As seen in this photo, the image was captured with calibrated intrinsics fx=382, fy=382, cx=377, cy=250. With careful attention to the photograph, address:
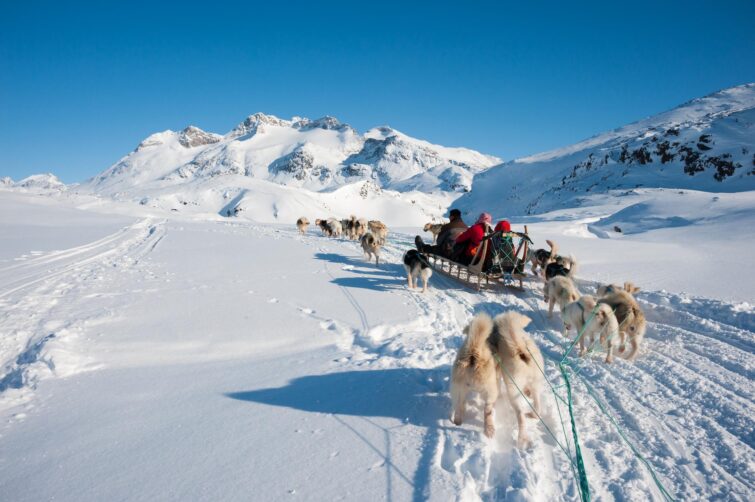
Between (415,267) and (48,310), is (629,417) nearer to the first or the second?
(415,267)

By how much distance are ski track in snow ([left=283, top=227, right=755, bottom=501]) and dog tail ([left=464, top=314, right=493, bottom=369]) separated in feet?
1.82

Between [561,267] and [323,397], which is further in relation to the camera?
[561,267]

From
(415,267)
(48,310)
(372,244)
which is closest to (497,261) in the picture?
(415,267)

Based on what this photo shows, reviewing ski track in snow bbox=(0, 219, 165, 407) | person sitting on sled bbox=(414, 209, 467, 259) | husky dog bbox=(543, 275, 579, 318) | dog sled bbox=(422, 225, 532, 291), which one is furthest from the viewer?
person sitting on sled bbox=(414, 209, 467, 259)

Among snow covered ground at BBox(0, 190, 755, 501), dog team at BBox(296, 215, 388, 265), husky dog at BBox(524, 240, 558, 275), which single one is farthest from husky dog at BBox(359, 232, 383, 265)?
husky dog at BBox(524, 240, 558, 275)

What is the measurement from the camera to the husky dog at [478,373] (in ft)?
9.39

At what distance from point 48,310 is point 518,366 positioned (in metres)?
6.46

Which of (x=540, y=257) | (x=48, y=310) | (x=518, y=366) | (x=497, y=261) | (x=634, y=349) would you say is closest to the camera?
(x=518, y=366)

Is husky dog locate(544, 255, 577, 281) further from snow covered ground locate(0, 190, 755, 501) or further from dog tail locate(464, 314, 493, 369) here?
dog tail locate(464, 314, 493, 369)

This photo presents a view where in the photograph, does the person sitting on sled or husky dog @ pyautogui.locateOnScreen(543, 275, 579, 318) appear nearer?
husky dog @ pyautogui.locateOnScreen(543, 275, 579, 318)

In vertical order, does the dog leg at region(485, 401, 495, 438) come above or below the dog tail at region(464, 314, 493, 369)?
below

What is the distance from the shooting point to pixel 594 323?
4.31m

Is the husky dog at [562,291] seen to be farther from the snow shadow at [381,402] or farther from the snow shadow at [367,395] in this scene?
the snow shadow at [367,395]

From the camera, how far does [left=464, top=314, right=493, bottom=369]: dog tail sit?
113 inches
